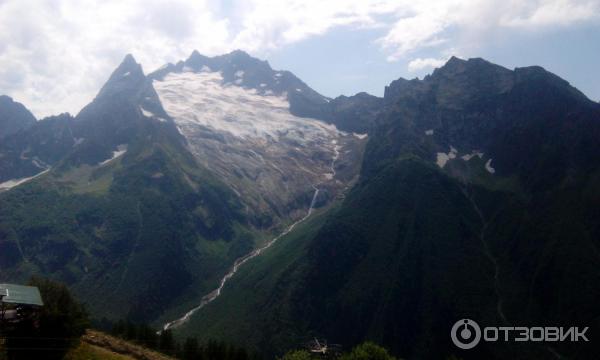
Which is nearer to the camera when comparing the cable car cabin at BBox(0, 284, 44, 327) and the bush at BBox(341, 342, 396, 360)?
the cable car cabin at BBox(0, 284, 44, 327)

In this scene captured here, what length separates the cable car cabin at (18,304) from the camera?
65444 mm

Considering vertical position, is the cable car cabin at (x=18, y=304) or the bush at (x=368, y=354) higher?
the cable car cabin at (x=18, y=304)

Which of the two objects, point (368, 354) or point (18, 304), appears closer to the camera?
point (18, 304)

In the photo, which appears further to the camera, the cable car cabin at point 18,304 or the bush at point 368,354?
the bush at point 368,354

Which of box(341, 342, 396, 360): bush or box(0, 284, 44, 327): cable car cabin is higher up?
box(0, 284, 44, 327): cable car cabin

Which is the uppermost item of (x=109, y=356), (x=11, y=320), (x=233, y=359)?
(x=11, y=320)

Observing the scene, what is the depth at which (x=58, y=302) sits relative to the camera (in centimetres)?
7425

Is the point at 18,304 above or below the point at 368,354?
above

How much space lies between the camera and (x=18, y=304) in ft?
224

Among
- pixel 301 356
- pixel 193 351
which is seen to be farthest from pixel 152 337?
pixel 301 356

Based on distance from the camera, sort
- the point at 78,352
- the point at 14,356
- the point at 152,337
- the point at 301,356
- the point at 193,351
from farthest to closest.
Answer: the point at 152,337
the point at 193,351
the point at 301,356
the point at 78,352
the point at 14,356

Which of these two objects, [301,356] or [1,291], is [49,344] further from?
[301,356]

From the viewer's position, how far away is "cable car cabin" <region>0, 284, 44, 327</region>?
65444mm

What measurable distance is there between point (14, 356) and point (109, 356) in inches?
480
